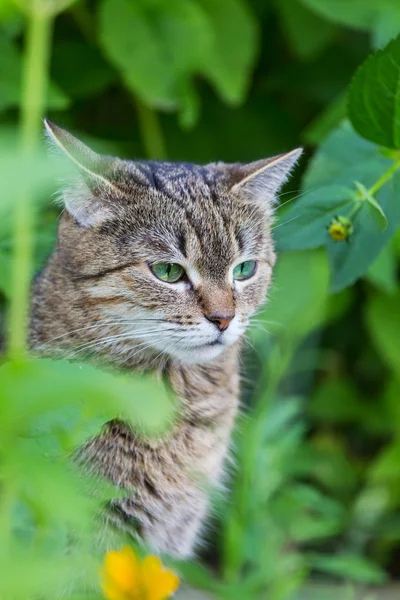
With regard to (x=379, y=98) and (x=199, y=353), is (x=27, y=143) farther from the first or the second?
(x=199, y=353)

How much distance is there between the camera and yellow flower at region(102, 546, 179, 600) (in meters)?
1.10

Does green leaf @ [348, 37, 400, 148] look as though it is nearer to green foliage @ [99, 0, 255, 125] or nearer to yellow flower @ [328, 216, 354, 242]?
yellow flower @ [328, 216, 354, 242]

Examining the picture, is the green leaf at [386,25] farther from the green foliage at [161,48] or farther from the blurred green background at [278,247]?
the green foliage at [161,48]

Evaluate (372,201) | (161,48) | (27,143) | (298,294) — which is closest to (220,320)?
(372,201)

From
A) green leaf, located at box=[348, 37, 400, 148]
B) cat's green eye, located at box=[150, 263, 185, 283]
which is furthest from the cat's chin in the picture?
green leaf, located at box=[348, 37, 400, 148]

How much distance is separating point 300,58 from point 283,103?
0.74 feet

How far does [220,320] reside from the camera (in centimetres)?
179

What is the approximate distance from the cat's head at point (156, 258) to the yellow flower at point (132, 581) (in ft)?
2.34

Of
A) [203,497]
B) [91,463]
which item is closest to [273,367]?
[203,497]

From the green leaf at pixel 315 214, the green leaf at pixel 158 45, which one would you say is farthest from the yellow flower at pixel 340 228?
the green leaf at pixel 158 45

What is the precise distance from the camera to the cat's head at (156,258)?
71.0 inches

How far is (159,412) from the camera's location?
0.64 meters

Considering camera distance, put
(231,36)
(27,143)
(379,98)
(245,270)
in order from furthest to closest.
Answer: (231,36) < (245,270) < (379,98) < (27,143)

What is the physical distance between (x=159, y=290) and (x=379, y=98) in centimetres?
55
